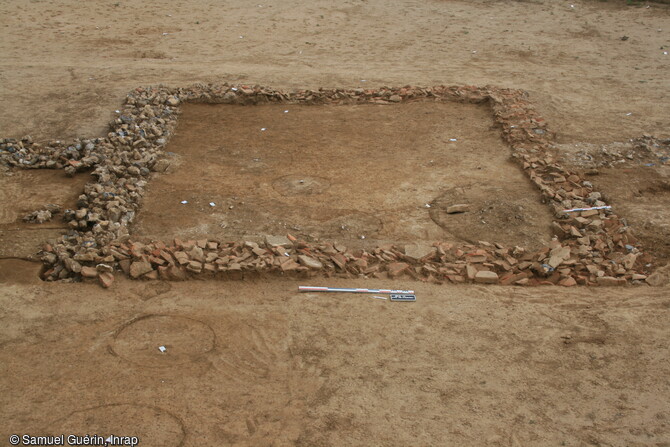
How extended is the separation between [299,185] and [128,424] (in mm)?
4262

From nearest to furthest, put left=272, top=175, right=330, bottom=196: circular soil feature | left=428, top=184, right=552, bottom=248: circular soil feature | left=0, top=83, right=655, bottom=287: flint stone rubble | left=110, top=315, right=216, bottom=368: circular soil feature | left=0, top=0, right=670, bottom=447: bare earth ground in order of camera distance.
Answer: left=0, top=0, right=670, bottom=447: bare earth ground, left=110, top=315, right=216, bottom=368: circular soil feature, left=0, top=83, right=655, bottom=287: flint stone rubble, left=428, top=184, right=552, bottom=248: circular soil feature, left=272, top=175, right=330, bottom=196: circular soil feature

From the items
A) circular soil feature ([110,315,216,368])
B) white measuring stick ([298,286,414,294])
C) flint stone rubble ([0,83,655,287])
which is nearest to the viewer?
circular soil feature ([110,315,216,368])

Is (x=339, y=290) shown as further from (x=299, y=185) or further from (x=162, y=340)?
(x=299, y=185)

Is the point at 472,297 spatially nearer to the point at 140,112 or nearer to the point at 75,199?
the point at 75,199

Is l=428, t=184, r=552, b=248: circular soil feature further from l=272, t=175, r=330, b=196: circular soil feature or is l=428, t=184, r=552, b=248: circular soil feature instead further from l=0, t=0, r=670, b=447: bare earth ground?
l=272, t=175, r=330, b=196: circular soil feature

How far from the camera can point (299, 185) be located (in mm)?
7730

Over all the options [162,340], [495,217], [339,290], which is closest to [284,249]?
[339,290]

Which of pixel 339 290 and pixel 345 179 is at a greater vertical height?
pixel 339 290

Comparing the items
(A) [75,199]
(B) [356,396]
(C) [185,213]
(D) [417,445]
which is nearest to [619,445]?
(D) [417,445]

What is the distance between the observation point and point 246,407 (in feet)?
13.8

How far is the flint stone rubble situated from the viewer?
5.75 metres

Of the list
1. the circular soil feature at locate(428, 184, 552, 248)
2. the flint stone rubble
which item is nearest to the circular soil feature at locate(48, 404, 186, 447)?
the flint stone rubble

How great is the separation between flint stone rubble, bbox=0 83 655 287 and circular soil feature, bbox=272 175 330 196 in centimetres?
135

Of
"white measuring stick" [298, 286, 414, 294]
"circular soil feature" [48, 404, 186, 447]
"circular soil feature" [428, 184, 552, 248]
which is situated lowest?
"circular soil feature" [428, 184, 552, 248]
